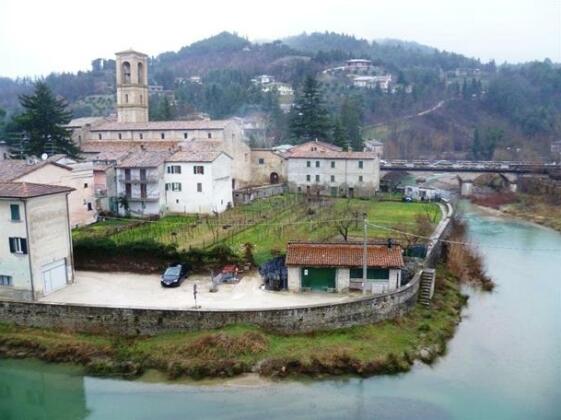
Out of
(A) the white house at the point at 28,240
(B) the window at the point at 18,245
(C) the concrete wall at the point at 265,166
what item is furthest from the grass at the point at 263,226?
(C) the concrete wall at the point at 265,166

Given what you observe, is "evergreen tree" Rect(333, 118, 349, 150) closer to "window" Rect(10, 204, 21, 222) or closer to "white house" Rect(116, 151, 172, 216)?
"white house" Rect(116, 151, 172, 216)

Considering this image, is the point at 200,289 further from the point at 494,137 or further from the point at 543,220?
the point at 494,137

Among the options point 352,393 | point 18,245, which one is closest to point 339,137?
point 18,245

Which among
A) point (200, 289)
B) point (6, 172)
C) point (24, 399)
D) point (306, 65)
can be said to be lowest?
point (24, 399)

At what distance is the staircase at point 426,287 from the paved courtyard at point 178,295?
3524 millimetres

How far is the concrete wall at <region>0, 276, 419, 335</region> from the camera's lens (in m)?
18.6

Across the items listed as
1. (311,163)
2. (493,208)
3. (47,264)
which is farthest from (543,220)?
(47,264)

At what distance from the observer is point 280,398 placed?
15906 mm

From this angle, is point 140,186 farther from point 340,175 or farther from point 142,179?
point 340,175

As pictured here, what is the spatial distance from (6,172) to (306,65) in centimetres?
12544

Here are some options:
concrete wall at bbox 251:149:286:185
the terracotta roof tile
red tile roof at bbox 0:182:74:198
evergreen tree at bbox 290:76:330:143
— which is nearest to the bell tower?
concrete wall at bbox 251:149:286:185

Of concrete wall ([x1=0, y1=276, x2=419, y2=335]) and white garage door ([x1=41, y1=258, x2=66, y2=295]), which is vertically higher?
white garage door ([x1=41, y1=258, x2=66, y2=295])

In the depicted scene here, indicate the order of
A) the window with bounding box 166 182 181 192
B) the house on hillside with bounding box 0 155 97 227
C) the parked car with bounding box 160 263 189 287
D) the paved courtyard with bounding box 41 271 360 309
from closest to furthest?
the paved courtyard with bounding box 41 271 360 309 < the parked car with bounding box 160 263 189 287 < the house on hillside with bounding box 0 155 97 227 < the window with bounding box 166 182 181 192

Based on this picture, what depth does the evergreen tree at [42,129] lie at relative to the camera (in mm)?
40281
